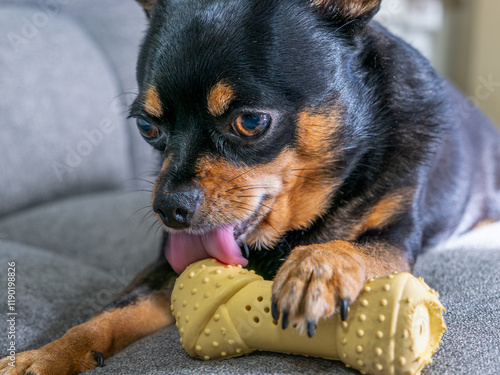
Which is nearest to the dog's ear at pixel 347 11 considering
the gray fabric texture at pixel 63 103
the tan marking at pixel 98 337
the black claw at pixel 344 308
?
the black claw at pixel 344 308

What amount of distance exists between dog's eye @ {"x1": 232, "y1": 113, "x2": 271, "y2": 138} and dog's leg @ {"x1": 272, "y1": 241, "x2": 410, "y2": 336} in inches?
11.7

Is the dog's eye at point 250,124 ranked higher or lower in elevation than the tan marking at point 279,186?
higher

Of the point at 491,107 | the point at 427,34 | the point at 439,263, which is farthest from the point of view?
the point at 427,34

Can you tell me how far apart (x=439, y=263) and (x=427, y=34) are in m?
3.84

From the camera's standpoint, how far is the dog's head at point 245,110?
3.93 feet

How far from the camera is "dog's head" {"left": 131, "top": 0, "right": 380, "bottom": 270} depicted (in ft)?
3.93

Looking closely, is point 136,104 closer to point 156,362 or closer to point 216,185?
point 216,185

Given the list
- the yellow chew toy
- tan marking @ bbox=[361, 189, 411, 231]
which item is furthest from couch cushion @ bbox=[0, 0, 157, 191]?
the yellow chew toy

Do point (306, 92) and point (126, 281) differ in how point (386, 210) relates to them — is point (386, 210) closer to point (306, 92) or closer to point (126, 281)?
point (306, 92)

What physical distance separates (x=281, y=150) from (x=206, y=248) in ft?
0.96

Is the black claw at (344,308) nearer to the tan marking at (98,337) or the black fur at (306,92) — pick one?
the black fur at (306,92)

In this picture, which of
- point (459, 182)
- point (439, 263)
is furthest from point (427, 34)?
point (439, 263)

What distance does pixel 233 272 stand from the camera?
1.11 metres

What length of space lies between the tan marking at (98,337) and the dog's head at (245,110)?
22 cm
